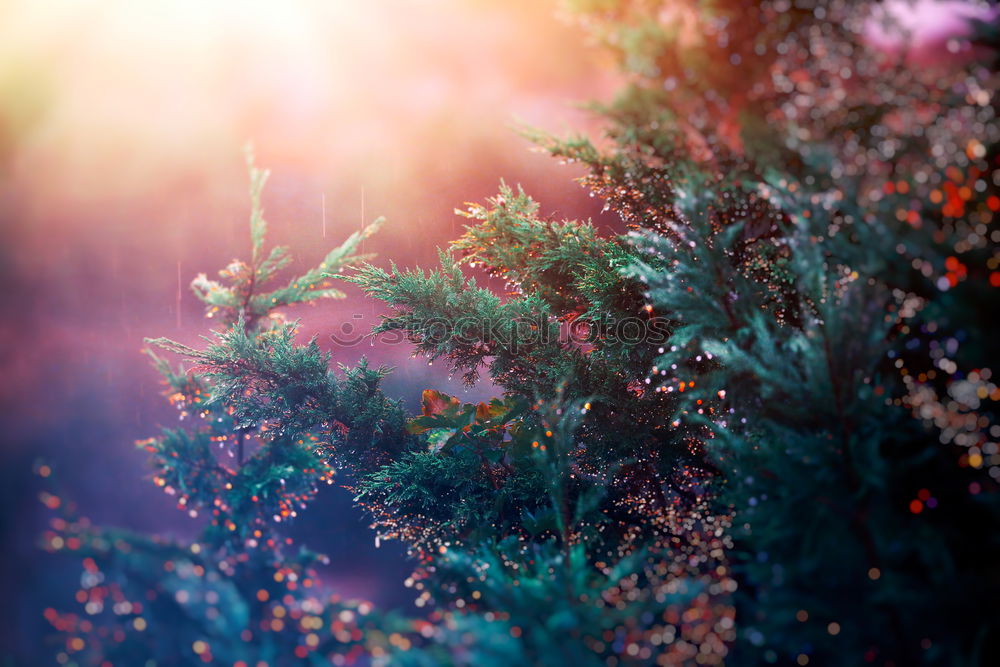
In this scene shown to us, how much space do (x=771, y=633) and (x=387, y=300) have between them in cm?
217

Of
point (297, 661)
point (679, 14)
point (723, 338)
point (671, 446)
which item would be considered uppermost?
point (679, 14)

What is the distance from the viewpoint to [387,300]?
2.93 metres

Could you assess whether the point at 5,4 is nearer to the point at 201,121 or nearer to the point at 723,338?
the point at 201,121

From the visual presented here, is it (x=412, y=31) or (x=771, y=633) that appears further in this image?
(x=412, y=31)

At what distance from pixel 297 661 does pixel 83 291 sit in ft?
5.82

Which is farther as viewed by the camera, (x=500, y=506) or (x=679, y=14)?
(x=500, y=506)

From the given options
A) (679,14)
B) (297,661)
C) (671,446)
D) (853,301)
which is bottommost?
(297,661)

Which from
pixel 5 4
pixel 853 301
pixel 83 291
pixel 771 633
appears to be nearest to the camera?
pixel 771 633

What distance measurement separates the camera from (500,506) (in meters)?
2.87

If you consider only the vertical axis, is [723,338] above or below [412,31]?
below

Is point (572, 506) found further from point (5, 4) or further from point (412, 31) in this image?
point (5, 4)

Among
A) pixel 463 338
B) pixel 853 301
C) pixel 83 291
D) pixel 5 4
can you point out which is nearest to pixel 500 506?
pixel 463 338

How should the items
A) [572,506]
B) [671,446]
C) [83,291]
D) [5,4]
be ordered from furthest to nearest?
[671,446] < [572,506] < [83,291] < [5,4]

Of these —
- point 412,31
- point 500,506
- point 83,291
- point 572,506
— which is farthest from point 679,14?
point 83,291
